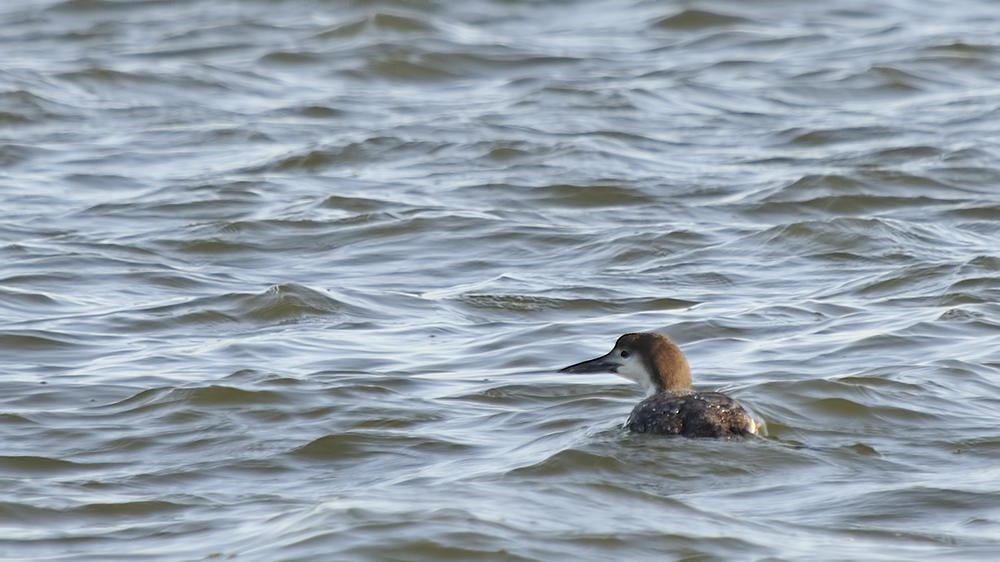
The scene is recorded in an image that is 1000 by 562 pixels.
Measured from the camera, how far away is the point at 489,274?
1077 centimetres

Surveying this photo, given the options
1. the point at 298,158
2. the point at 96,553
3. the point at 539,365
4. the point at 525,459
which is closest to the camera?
the point at 96,553

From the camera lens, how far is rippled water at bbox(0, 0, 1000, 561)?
255 inches

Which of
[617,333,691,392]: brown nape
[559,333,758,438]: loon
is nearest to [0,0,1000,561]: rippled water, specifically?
[559,333,758,438]: loon

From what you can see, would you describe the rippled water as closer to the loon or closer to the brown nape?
the loon

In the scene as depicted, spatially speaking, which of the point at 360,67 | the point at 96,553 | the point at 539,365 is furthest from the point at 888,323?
the point at 360,67

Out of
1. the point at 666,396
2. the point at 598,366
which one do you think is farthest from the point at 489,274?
the point at 666,396

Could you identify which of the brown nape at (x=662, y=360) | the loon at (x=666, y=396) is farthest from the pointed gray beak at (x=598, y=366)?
the brown nape at (x=662, y=360)

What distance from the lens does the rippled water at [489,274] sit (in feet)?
21.2

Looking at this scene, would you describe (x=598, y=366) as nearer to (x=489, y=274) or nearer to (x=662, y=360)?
(x=662, y=360)

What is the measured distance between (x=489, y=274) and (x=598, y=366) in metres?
2.81

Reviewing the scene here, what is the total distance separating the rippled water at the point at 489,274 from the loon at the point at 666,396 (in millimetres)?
110

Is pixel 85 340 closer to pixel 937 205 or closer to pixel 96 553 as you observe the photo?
pixel 96 553

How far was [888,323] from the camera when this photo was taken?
9.37 meters

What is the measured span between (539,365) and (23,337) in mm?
2674
